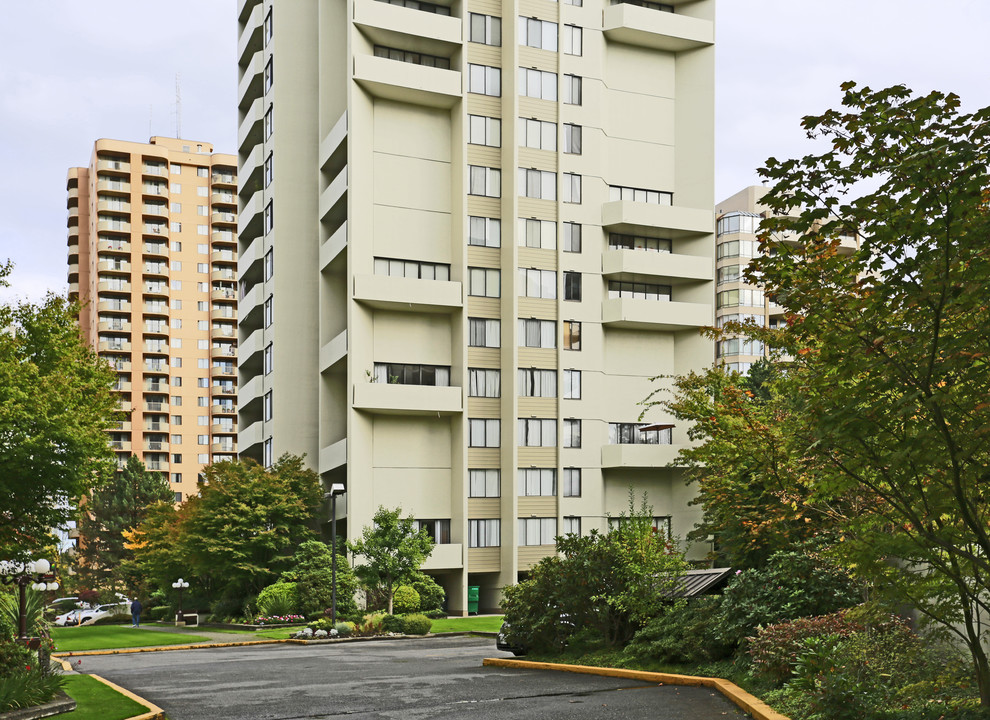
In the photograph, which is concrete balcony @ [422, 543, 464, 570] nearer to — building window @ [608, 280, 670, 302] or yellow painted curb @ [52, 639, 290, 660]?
yellow painted curb @ [52, 639, 290, 660]

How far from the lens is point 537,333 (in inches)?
2232

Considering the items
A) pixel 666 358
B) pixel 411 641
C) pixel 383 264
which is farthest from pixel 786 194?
pixel 666 358

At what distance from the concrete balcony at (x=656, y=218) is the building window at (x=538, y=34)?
30.2 feet

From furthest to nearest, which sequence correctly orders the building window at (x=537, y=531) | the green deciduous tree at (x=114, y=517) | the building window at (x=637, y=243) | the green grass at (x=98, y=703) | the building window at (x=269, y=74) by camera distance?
1. the green deciduous tree at (x=114, y=517)
2. the building window at (x=269, y=74)
3. the building window at (x=637, y=243)
4. the building window at (x=537, y=531)
5. the green grass at (x=98, y=703)

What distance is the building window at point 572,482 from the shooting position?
5656cm

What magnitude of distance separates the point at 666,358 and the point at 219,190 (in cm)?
8094

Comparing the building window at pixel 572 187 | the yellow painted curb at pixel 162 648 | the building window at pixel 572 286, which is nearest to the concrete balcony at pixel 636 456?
the building window at pixel 572 286

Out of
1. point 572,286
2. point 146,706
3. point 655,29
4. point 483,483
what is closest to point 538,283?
point 572,286

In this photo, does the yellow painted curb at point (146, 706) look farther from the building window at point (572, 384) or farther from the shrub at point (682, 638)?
the building window at point (572, 384)

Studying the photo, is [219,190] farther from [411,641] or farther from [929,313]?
[929,313]

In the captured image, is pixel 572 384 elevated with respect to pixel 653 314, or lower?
lower

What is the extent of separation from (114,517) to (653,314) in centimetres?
5899

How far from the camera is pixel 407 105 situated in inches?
2240

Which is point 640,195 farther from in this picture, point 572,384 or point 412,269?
point 412,269
